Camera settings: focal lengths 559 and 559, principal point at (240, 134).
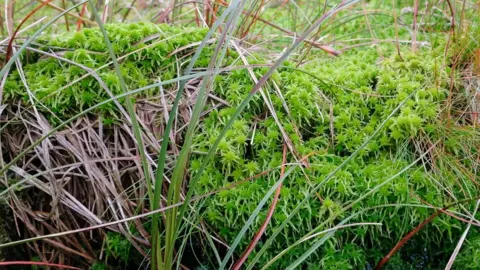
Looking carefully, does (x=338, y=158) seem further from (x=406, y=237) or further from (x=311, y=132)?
(x=406, y=237)

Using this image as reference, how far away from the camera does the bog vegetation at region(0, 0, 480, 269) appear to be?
5.75 feet

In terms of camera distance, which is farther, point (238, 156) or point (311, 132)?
point (311, 132)

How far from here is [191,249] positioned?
186 cm

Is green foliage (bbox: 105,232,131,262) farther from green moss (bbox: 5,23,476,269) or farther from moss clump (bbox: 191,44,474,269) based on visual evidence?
moss clump (bbox: 191,44,474,269)

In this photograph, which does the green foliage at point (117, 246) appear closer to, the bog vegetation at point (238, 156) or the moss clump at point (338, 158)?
the bog vegetation at point (238, 156)

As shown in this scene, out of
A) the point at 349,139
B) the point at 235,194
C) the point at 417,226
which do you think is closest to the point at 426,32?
the point at 349,139

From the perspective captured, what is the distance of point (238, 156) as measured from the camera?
6.03 feet

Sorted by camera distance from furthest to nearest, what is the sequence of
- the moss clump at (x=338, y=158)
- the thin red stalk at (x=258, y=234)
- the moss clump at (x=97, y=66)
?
the moss clump at (x=97, y=66) → the moss clump at (x=338, y=158) → the thin red stalk at (x=258, y=234)

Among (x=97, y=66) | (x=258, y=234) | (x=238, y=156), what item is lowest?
(x=258, y=234)

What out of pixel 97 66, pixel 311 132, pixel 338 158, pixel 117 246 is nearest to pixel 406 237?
pixel 338 158

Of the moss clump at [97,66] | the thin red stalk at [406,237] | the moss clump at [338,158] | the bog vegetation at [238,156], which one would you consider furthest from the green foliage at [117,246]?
the thin red stalk at [406,237]

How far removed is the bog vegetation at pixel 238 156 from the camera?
1.75 m

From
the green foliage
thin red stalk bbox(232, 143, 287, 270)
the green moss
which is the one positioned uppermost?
the green moss

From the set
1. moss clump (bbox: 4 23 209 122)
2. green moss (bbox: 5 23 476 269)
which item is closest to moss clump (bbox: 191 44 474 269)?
green moss (bbox: 5 23 476 269)
